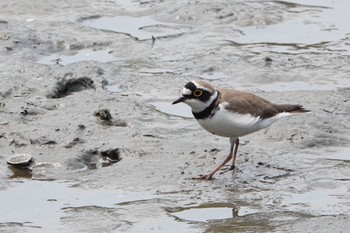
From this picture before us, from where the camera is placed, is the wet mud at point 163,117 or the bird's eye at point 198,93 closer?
the wet mud at point 163,117

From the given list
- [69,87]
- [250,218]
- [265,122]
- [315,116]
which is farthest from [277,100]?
[250,218]

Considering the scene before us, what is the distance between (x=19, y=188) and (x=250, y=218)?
7.07 ft

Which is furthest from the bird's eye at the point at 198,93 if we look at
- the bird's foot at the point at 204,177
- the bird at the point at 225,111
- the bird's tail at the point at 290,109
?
the bird's tail at the point at 290,109

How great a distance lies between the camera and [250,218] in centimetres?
777

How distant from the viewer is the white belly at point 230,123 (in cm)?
866

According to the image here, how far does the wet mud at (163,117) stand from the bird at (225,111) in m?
0.39

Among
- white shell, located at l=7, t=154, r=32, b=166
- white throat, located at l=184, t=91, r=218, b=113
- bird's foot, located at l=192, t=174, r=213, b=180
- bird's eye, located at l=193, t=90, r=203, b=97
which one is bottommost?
bird's foot, located at l=192, t=174, r=213, b=180

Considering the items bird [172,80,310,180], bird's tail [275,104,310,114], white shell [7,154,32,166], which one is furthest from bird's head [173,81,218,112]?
white shell [7,154,32,166]

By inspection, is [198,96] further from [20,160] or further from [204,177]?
[20,160]

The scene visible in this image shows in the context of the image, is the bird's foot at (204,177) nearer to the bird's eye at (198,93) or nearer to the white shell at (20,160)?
the bird's eye at (198,93)

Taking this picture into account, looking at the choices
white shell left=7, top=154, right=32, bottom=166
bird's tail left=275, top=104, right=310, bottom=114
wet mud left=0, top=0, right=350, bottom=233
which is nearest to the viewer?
wet mud left=0, top=0, right=350, bottom=233

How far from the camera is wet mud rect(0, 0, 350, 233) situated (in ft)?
26.2

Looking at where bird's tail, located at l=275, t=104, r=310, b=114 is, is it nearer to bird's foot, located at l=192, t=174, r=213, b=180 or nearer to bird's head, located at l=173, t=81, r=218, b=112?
bird's head, located at l=173, t=81, r=218, b=112

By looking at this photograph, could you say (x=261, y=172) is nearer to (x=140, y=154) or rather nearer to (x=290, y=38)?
(x=140, y=154)
